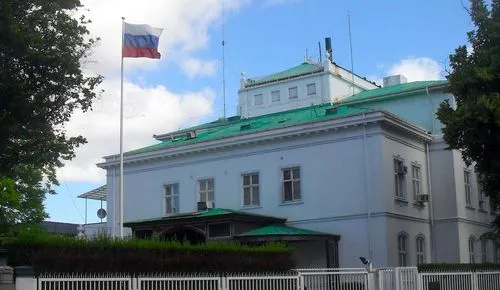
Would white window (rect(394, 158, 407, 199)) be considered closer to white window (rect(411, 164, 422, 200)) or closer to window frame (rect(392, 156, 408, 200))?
window frame (rect(392, 156, 408, 200))

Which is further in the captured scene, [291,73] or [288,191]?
[291,73]

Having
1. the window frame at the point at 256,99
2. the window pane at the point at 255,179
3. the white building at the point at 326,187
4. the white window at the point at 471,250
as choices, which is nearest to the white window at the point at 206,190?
the white building at the point at 326,187

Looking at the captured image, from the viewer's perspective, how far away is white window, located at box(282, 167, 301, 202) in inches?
1428

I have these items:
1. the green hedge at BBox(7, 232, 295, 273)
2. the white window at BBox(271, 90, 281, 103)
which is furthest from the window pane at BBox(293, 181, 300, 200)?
the white window at BBox(271, 90, 281, 103)

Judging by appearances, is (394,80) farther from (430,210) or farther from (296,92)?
(430,210)

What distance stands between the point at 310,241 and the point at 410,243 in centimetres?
508

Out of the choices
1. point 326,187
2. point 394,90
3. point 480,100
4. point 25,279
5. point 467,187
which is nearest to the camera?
point 25,279

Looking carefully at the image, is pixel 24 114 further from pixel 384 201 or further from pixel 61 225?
pixel 61 225

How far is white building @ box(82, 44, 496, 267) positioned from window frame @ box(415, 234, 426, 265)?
0.17ft

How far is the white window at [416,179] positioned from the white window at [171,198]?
1249 cm

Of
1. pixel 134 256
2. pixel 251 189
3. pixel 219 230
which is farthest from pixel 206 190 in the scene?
pixel 134 256

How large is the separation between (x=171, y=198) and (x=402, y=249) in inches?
506

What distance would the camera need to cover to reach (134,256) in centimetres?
1819

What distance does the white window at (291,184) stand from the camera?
36.3 m
